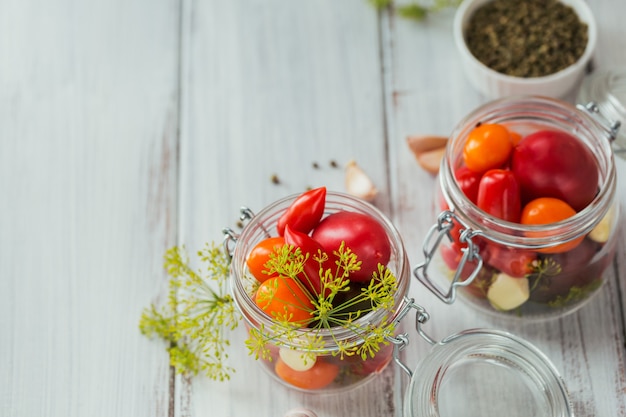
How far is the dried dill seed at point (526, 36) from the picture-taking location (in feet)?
4.78

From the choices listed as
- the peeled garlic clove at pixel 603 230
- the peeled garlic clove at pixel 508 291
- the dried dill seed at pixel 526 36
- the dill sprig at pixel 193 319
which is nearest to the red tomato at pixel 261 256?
the dill sprig at pixel 193 319

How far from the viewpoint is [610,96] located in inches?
55.6

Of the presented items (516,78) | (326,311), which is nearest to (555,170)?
(516,78)

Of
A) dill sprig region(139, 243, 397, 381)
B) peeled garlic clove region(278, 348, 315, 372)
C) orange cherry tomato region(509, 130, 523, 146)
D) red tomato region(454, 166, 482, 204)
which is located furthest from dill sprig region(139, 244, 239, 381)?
orange cherry tomato region(509, 130, 523, 146)

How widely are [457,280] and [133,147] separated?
618 mm

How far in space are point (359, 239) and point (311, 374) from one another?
0.22 m

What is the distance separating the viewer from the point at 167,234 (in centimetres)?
142

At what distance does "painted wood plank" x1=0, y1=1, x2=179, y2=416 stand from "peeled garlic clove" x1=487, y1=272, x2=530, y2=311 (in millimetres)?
521

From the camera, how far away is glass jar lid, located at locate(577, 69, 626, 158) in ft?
4.59

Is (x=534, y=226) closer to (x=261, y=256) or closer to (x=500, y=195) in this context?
(x=500, y=195)

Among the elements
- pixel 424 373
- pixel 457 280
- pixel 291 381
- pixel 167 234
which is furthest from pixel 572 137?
pixel 167 234

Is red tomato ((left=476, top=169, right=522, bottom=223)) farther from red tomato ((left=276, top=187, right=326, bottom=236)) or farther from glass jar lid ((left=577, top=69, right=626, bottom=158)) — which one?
glass jar lid ((left=577, top=69, right=626, bottom=158))

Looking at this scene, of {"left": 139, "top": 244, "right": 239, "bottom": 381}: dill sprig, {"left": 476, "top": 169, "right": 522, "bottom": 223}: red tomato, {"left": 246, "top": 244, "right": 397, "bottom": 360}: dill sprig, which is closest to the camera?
{"left": 246, "top": 244, "right": 397, "bottom": 360}: dill sprig

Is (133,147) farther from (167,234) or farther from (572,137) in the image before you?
(572,137)
